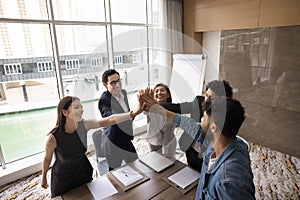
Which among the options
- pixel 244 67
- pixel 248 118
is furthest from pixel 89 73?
pixel 248 118

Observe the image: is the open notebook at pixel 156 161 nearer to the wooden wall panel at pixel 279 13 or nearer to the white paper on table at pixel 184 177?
the white paper on table at pixel 184 177

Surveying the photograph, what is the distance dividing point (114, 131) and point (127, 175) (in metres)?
0.58

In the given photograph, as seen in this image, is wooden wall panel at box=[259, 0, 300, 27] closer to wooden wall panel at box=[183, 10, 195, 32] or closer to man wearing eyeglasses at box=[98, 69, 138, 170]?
wooden wall panel at box=[183, 10, 195, 32]

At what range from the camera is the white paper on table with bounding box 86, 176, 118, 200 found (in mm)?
1242

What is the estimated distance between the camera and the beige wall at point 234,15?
259cm

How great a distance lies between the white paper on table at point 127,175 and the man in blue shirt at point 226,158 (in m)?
0.54

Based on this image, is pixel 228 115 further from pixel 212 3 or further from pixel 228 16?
pixel 212 3

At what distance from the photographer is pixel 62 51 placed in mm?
2822

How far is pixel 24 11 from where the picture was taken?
2.41 metres

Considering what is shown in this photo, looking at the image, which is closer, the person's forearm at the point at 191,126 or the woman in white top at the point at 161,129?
the person's forearm at the point at 191,126

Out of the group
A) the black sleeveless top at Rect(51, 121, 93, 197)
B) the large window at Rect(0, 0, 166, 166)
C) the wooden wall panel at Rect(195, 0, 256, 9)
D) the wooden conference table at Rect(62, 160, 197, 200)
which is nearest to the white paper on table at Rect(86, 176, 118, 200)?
the wooden conference table at Rect(62, 160, 197, 200)

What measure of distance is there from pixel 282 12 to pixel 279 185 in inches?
90.3

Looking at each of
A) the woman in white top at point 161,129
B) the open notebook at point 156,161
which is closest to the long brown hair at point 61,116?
the open notebook at point 156,161

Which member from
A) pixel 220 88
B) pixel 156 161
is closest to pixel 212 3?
pixel 220 88
